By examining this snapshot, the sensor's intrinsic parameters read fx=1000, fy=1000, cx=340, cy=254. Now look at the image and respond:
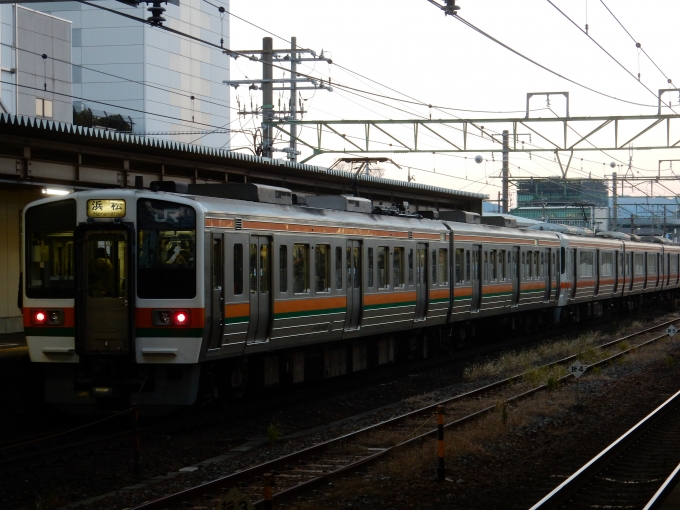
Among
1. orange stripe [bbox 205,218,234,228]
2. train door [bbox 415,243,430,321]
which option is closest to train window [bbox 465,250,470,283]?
train door [bbox 415,243,430,321]

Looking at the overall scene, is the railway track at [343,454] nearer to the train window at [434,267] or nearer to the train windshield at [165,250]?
the train windshield at [165,250]

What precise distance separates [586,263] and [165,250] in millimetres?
21055

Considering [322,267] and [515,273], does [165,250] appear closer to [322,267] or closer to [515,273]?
[322,267]

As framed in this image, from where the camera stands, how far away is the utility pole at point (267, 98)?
82.5ft

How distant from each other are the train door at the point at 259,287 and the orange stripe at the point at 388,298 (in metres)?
3.36

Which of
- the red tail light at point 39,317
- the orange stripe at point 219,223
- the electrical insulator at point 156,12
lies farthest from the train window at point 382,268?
the electrical insulator at point 156,12

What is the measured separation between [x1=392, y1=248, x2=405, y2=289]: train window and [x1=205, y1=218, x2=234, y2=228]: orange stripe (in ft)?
18.7

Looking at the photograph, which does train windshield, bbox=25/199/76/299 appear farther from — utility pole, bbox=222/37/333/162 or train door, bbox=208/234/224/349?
utility pole, bbox=222/37/333/162

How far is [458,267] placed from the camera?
21062 millimetres

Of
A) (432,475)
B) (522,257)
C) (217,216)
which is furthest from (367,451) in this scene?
(522,257)

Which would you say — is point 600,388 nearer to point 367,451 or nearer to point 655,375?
point 655,375

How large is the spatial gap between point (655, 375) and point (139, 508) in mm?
12660

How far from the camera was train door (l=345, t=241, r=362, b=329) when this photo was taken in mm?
16016

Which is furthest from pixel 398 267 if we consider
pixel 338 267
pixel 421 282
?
pixel 338 267
